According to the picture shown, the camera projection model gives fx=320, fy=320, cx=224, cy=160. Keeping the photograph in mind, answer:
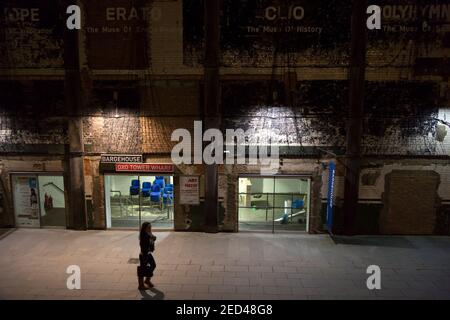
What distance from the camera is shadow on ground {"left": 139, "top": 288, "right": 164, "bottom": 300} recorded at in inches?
288

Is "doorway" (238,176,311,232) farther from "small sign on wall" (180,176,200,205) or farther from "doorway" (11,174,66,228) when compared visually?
"doorway" (11,174,66,228)

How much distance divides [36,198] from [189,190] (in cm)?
565

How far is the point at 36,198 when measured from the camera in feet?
38.3

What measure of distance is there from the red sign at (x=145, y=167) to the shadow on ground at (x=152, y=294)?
4.55 metres

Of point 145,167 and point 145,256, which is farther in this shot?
point 145,167

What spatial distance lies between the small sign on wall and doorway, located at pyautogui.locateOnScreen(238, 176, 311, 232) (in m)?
1.53

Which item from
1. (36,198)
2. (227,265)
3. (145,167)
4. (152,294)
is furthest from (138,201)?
(152,294)

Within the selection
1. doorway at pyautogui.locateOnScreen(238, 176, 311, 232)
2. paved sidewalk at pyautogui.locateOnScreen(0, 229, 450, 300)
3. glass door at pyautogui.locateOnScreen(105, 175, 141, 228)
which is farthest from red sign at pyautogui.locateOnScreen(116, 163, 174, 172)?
doorway at pyautogui.locateOnScreen(238, 176, 311, 232)

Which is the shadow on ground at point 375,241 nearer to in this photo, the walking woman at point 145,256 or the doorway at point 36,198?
the walking woman at point 145,256

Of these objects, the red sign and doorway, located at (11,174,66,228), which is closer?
the red sign

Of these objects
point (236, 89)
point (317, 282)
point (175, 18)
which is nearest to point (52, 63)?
point (175, 18)

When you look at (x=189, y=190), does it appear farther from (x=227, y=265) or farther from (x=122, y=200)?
(x=227, y=265)

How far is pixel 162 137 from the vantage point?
11.2m

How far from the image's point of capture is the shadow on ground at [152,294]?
7.30 meters
